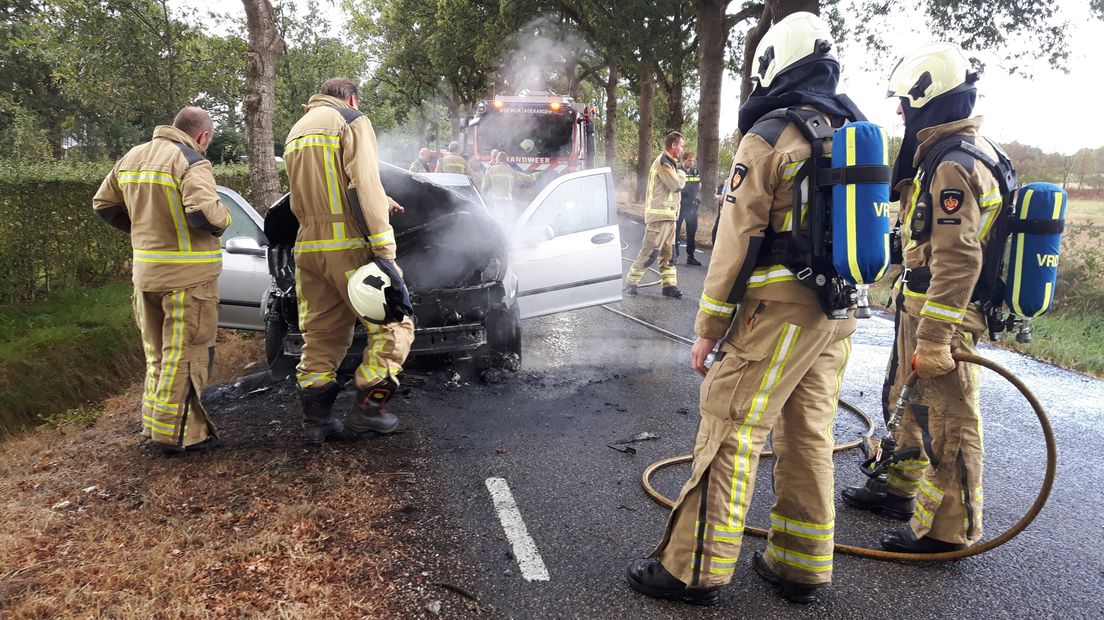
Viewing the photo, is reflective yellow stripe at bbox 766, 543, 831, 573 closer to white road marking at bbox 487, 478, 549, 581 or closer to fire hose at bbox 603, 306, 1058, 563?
fire hose at bbox 603, 306, 1058, 563

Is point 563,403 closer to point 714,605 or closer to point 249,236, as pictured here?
point 714,605

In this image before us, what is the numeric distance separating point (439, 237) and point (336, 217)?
162cm

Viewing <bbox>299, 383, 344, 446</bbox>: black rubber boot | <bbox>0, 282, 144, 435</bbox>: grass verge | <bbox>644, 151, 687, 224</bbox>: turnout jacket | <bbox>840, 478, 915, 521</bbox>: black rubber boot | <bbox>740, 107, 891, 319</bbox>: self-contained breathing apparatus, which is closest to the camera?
<bbox>740, 107, 891, 319</bbox>: self-contained breathing apparatus

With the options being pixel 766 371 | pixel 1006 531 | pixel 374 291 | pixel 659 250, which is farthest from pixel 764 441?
pixel 659 250

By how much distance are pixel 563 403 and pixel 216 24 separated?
7.73 metres

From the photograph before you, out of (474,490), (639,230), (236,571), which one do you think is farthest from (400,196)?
(639,230)

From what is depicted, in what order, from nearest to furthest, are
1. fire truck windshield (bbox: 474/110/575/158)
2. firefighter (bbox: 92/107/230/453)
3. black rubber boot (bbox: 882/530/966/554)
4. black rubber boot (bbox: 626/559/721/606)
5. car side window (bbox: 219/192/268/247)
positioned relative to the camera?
1. black rubber boot (bbox: 626/559/721/606)
2. black rubber boot (bbox: 882/530/966/554)
3. firefighter (bbox: 92/107/230/453)
4. car side window (bbox: 219/192/268/247)
5. fire truck windshield (bbox: 474/110/575/158)

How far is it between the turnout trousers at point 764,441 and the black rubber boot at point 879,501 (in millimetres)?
991

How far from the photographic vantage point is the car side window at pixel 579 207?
600cm

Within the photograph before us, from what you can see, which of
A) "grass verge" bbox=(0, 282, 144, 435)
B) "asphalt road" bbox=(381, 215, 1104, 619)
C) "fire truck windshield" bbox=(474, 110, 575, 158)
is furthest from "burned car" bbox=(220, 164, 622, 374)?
"fire truck windshield" bbox=(474, 110, 575, 158)

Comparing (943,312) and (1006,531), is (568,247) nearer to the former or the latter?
(943,312)

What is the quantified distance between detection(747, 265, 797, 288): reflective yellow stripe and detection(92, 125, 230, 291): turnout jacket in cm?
300

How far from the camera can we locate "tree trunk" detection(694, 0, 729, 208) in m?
15.6

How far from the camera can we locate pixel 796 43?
96.0 inches
